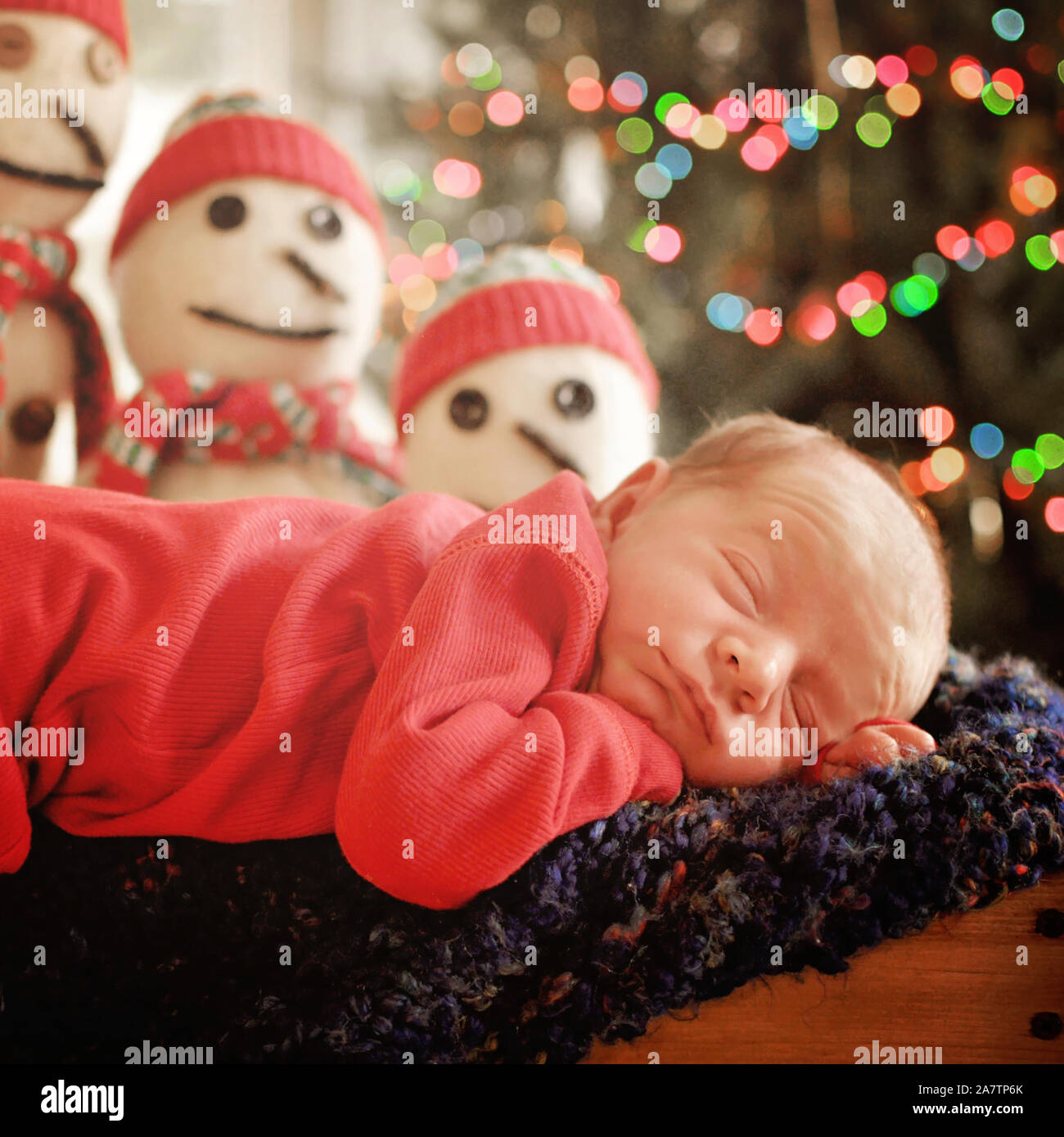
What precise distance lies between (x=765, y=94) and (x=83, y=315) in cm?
122

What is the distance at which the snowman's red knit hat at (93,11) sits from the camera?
1.04 metres

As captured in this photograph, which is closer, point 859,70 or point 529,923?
point 529,923

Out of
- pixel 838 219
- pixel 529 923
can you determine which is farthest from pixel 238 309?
pixel 838 219

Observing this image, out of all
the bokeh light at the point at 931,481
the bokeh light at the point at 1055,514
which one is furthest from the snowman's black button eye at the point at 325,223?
the bokeh light at the point at 1055,514

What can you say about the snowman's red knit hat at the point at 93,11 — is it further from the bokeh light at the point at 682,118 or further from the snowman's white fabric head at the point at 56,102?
the bokeh light at the point at 682,118

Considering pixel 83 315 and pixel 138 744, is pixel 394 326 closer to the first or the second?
pixel 83 315

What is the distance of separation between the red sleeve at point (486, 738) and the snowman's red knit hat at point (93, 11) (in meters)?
0.85

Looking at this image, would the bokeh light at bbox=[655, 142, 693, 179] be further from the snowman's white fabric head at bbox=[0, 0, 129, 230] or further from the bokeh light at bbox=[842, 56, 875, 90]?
the snowman's white fabric head at bbox=[0, 0, 129, 230]

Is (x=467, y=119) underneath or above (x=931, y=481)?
above

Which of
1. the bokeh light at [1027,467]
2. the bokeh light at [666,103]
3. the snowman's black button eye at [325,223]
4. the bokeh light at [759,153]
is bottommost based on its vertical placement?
the bokeh light at [1027,467]

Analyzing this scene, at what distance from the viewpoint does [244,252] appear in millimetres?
1094

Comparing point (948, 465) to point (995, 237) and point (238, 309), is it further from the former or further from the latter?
point (238, 309)

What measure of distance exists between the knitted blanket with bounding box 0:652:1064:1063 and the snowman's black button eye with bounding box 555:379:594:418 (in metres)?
0.54

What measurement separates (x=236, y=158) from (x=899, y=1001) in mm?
1076
